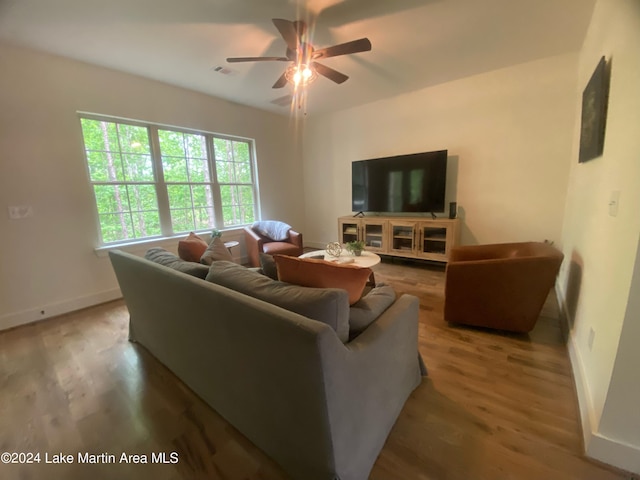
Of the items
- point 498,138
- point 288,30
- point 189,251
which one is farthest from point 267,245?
point 498,138

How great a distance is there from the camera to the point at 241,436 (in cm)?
139

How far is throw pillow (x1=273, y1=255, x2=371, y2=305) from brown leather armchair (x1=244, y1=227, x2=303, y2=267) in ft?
7.79

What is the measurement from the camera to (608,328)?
1272mm

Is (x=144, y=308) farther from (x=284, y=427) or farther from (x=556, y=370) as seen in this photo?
(x=556, y=370)

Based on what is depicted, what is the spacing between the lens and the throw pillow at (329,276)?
1302 mm

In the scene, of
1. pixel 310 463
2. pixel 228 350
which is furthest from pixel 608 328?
pixel 228 350

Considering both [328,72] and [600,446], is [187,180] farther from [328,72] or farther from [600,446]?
[600,446]

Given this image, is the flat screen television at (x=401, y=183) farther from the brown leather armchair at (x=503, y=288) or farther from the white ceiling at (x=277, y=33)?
the brown leather armchair at (x=503, y=288)

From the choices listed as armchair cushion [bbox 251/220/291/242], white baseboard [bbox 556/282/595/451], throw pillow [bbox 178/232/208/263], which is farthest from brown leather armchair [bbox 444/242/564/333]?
armchair cushion [bbox 251/220/291/242]

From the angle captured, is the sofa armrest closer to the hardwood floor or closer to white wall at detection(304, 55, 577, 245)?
the hardwood floor

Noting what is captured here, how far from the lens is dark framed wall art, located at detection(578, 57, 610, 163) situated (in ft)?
5.54

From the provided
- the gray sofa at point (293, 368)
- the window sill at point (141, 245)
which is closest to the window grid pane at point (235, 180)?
the window sill at point (141, 245)

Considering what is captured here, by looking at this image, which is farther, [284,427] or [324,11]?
[324,11]

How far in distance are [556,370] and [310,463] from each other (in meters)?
1.77
